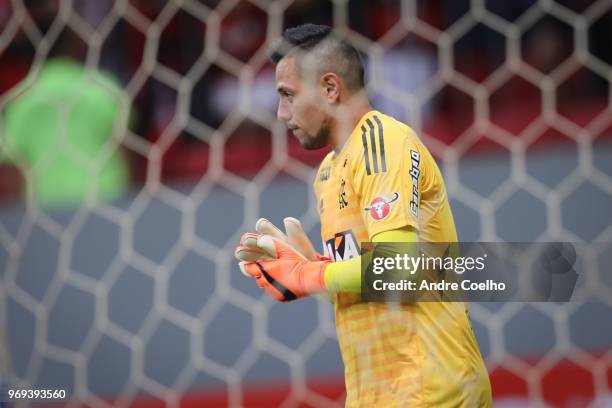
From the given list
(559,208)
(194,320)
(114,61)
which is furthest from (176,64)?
(559,208)

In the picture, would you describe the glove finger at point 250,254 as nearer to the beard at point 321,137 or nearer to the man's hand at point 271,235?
the man's hand at point 271,235

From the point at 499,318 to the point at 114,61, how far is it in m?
1.24

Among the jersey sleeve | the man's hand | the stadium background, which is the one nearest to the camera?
the jersey sleeve

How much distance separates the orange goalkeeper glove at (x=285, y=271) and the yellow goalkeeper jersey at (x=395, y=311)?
0.05 m

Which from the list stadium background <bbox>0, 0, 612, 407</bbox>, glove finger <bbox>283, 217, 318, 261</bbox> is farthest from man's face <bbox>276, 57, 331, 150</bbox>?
stadium background <bbox>0, 0, 612, 407</bbox>

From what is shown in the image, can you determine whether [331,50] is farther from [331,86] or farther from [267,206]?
[267,206]

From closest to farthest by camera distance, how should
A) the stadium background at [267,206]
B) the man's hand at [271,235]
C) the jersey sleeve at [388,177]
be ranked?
the jersey sleeve at [388,177], the man's hand at [271,235], the stadium background at [267,206]

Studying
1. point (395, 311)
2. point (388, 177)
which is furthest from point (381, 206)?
point (395, 311)

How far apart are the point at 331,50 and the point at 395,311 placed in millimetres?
345

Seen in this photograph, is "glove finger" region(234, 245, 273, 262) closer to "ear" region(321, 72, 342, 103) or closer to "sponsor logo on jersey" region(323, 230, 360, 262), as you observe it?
"sponsor logo on jersey" region(323, 230, 360, 262)

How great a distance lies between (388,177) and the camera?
40.3 inches

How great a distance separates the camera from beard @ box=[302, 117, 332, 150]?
1158 millimetres

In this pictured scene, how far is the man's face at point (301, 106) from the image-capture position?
3.76 ft

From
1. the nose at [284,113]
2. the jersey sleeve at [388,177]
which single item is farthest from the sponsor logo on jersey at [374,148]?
the nose at [284,113]
